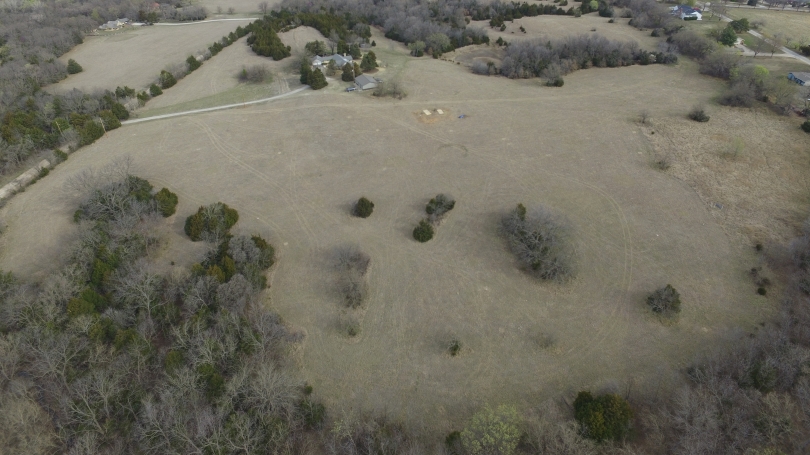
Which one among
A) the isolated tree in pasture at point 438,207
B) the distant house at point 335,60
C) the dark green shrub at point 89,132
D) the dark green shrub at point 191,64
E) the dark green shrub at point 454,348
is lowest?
the dark green shrub at point 454,348

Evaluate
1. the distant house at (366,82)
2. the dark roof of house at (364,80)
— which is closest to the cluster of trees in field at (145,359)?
the distant house at (366,82)

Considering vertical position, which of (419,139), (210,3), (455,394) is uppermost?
(210,3)

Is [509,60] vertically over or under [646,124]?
over

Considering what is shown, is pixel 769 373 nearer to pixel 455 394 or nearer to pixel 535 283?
pixel 535 283

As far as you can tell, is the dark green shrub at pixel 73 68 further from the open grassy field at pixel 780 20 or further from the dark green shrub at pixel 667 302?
the open grassy field at pixel 780 20

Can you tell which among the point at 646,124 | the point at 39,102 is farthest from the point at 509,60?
the point at 39,102

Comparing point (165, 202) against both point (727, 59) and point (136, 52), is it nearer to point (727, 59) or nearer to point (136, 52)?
point (136, 52)

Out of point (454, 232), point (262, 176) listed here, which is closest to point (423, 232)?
point (454, 232)
